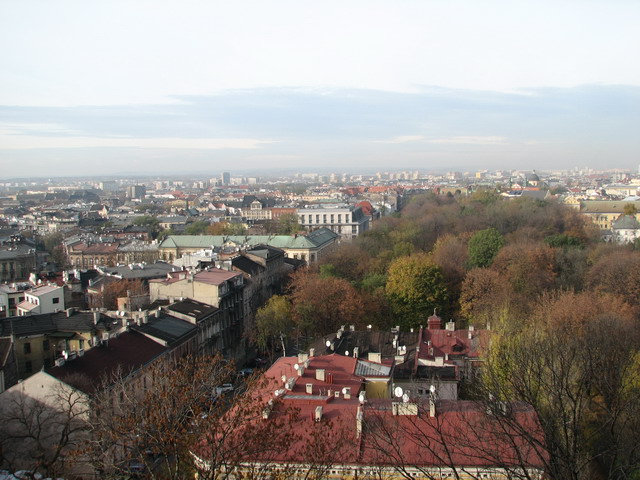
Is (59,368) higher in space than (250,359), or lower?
higher

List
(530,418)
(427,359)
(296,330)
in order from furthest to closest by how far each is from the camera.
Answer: (296,330), (427,359), (530,418)

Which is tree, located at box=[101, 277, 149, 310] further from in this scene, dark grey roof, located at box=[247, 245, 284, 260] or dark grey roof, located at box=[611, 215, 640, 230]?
dark grey roof, located at box=[611, 215, 640, 230]

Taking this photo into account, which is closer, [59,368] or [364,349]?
[59,368]

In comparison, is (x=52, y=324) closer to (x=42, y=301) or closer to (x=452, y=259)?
(x=42, y=301)

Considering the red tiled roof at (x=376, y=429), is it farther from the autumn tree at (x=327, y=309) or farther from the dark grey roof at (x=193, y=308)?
the autumn tree at (x=327, y=309)

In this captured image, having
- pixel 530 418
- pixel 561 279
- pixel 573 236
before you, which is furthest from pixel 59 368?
pixel 573 236

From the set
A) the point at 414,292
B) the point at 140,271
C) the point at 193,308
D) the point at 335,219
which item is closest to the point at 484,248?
the point at 414,292

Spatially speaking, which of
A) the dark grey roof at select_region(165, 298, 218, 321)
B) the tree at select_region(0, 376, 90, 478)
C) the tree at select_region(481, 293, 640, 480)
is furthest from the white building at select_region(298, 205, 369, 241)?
the tree at select_region(0, 376, 90, 478)

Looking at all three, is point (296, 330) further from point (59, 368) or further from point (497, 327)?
point (59, 368)

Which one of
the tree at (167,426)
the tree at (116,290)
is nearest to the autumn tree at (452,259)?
the tree at (116,290)
